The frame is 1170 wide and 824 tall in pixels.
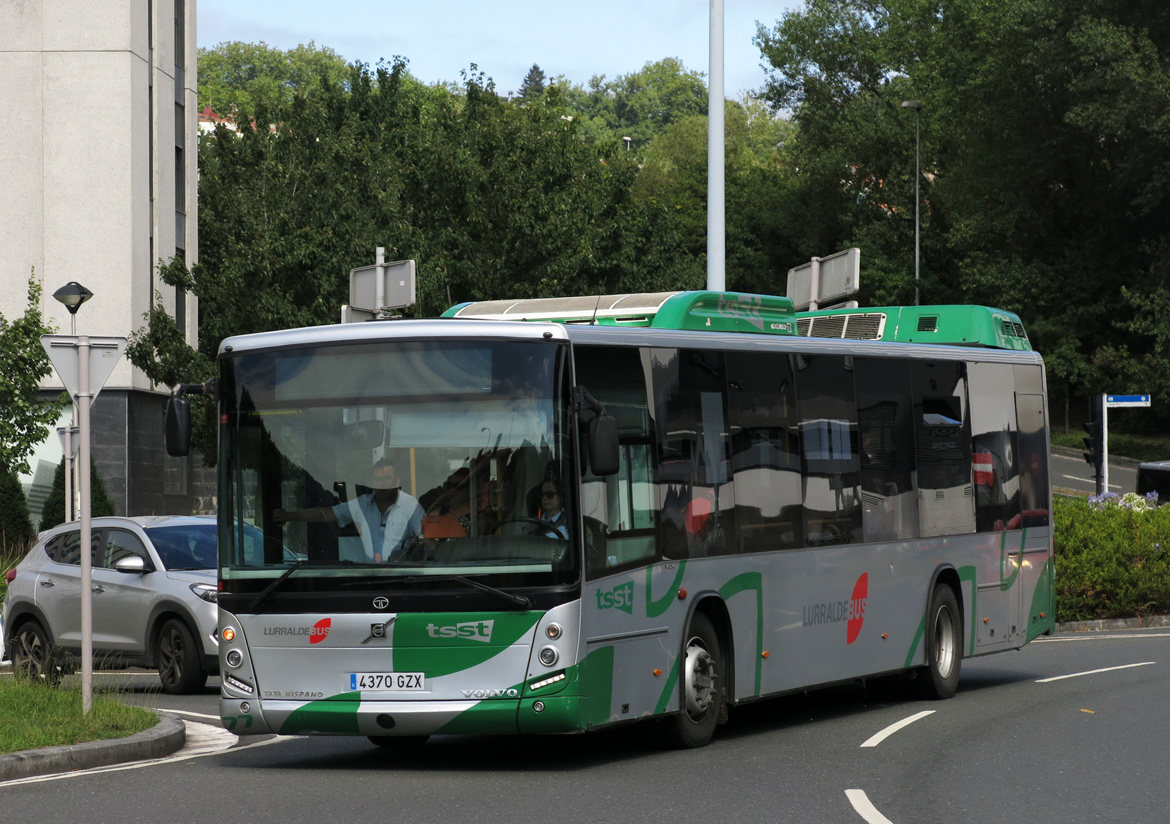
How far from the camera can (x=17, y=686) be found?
12.9m

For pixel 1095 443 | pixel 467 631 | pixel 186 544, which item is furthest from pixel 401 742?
pixel 1095 443

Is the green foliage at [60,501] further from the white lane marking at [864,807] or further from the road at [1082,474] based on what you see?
the white lane marking at [864,807]

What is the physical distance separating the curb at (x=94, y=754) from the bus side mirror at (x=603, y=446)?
3751mm

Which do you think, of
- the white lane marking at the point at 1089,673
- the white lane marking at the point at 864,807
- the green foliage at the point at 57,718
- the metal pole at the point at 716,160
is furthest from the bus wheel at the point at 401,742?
the metal pole at the point at 716,160

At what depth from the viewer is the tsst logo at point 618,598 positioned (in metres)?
10.3

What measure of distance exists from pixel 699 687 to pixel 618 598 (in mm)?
1254

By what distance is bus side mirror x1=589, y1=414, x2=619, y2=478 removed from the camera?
31.9 feet

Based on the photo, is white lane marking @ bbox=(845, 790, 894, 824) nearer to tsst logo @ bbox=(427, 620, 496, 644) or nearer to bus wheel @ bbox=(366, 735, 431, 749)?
tsst logo @ bbox=(427, 620, 496, 644)

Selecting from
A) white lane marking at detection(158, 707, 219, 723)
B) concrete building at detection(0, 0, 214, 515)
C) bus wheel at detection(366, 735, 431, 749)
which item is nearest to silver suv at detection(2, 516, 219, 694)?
white lane marking at detection(158, 707, 219, 723)

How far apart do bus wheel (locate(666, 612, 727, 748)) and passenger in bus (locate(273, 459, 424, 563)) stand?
2097mm

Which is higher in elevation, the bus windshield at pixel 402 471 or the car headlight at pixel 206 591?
the bus windshield at pixel 402 471

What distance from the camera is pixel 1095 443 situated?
30906mm

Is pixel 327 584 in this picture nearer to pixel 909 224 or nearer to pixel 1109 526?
pixel 1109 526

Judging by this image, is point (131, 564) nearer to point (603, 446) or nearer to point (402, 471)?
point (402, 471)
